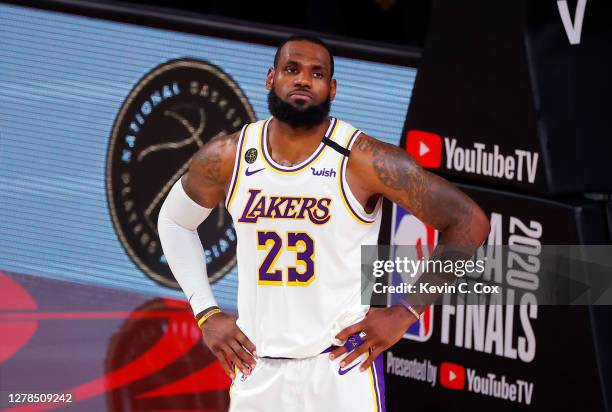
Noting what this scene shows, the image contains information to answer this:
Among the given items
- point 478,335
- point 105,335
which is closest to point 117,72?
point 105,335

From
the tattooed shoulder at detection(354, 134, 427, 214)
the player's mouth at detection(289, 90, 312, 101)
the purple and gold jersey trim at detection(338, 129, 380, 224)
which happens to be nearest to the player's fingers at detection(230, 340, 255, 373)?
the purple and gold jersey trim at detection(338, 129, 380, 224)

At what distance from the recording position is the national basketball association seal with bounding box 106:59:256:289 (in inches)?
261

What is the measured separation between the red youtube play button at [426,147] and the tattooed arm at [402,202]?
1489 mm

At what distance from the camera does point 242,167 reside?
3.93m

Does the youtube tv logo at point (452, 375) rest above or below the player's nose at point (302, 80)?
below

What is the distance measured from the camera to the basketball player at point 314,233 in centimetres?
383

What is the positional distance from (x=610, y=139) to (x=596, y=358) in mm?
902

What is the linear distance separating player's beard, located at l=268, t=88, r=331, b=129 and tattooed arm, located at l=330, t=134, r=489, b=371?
0.16 m

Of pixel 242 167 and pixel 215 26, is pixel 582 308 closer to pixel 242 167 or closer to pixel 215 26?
pixel 242 167

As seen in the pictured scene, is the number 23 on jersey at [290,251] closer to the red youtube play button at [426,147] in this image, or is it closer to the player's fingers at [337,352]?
the player's fingers at [337,352]

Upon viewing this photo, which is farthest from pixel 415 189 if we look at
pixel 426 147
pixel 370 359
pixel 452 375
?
pixel 452 375

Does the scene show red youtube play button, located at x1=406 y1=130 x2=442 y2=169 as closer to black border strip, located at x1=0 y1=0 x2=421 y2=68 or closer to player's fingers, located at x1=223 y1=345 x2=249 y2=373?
→ black border strip, located at x1=0 y1=0 x2=421 y2=68

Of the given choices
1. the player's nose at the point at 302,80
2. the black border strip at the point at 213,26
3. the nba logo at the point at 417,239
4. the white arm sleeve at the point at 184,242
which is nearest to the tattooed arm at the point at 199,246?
the white arm sleeve at the point at 184,242

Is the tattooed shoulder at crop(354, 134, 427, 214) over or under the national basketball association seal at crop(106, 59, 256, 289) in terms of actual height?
under
